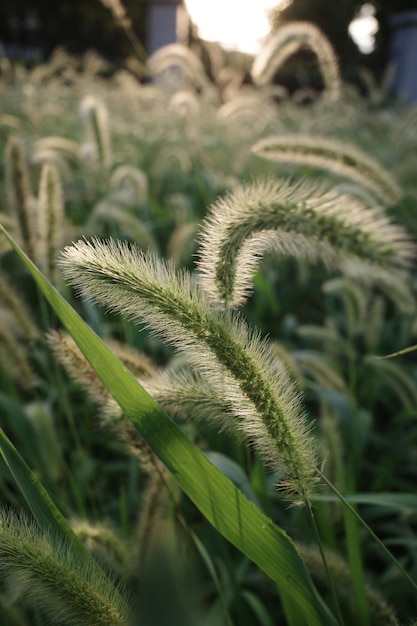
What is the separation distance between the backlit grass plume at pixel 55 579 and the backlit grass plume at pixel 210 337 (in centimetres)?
30

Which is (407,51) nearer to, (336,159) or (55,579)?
(336,159)

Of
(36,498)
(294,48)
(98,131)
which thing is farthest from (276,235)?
(294,48)

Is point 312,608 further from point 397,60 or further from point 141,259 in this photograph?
point 397,60

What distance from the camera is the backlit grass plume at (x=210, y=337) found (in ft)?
2.67

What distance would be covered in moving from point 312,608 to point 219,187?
9.97 feet

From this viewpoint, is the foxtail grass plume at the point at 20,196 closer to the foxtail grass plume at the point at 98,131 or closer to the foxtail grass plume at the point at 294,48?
the foxtail grass plume at the point at 98,131

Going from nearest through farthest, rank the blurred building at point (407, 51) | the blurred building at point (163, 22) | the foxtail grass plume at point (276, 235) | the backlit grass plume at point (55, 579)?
1. the backlit grass plume at point (55, 579)
2. the foxtail grass plume at point (276, 235)
3. the blurred building at point (163, 22)
4. the blurred building at point (407, 51)

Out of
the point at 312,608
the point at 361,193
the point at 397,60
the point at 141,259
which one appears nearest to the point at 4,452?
the point at 141,259

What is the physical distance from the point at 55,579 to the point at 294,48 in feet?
9.71

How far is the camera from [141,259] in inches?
33.6

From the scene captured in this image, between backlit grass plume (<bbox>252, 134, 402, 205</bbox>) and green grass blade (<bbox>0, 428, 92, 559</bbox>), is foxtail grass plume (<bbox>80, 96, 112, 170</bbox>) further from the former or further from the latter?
green grass blade (<bbox>0, 428, 92, 559</bbox>)

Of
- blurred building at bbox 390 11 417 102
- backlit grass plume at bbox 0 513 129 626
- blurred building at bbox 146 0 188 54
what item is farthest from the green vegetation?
blurred building at bbox 390 11 417 102

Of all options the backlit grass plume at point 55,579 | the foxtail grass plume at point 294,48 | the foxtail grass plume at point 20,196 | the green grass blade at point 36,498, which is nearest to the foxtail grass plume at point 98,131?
the foxtail grass plume at point 294,48

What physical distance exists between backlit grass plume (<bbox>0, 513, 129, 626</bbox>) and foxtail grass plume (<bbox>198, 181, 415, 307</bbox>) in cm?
42
